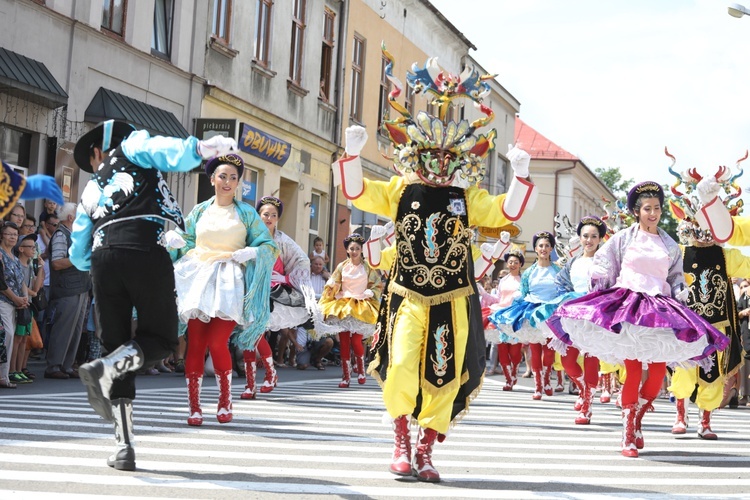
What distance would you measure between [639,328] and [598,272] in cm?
68

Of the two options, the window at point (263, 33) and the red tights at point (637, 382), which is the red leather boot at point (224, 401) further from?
the window at point (263, 33)

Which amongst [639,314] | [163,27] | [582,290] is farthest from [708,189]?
[163,27]

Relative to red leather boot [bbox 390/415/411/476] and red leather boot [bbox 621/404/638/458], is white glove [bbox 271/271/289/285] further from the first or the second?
red leather boot [bbox 390/415/411/476]

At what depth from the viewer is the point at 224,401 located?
944 cm

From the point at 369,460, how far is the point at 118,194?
243 centimetres

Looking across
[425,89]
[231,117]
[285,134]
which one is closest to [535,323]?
[425,89]

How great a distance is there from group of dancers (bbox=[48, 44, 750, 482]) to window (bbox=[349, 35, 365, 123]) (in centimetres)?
2200

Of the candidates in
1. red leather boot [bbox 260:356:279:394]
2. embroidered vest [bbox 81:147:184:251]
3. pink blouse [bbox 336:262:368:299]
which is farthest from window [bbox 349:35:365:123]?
embroidered vest [bbox 81:147:184:251]

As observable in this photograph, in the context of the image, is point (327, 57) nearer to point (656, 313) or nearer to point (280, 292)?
point (280, 292)

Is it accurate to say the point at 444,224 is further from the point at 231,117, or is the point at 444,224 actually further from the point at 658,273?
the point at 231,117

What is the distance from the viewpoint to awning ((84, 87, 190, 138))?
18125 millimetres

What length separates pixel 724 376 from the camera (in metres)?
10.5

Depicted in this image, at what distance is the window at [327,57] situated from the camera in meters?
29.8

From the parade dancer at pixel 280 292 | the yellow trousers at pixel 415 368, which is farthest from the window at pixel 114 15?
the yellow trousers at pixel 415 368
